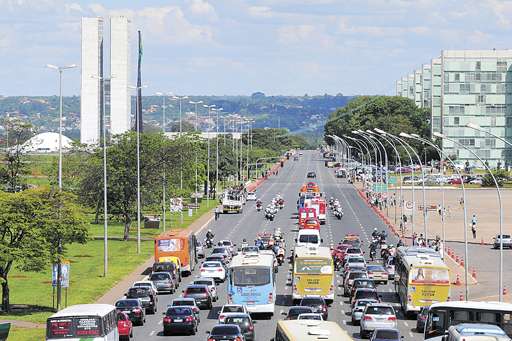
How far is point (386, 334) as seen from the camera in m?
43.8

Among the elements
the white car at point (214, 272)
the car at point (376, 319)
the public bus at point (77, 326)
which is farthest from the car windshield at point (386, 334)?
the white car at point (214, 272)

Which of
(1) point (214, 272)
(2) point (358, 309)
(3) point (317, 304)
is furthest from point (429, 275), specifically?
(1) point (214, 272)

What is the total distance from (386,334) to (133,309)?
1456 centimetres

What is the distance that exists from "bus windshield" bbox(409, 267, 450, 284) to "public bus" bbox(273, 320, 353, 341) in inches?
702

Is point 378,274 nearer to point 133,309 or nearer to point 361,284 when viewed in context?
point 361,284

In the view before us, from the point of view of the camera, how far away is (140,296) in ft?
196

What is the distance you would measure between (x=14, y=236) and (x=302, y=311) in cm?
1621

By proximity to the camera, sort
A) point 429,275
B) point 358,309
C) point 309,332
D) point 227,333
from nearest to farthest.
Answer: point 309,332, point 227,333, point 358,309, point 429,275

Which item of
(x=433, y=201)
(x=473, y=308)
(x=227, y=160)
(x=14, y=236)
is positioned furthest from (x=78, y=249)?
(x=227, y=160)

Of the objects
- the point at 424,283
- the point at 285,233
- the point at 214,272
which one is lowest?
the point at 285,233

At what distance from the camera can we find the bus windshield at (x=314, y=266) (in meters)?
60.6

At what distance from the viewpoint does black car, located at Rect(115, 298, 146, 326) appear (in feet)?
178

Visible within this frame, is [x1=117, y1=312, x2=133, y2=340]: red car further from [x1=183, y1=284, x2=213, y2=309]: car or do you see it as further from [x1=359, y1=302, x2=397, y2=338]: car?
[x1=183, y1=284, x2=213, y2=309]: car

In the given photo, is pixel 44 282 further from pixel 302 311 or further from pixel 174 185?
pixel 174 185
